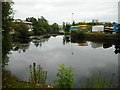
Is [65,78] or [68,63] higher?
[65,78]

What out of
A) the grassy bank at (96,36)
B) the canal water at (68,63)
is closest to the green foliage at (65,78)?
the canal water at (68,63)

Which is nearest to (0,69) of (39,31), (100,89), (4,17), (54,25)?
(4,17)

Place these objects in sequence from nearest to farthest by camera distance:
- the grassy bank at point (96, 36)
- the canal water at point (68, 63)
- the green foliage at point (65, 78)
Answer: the green foliage at point (65, 78), the canal water at point (68, 63), the grassy bank at point (96, 36)

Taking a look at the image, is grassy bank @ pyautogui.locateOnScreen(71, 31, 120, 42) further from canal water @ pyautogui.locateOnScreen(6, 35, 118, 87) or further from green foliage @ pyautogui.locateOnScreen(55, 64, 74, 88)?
green foliage @ pyautogui.locateOnScreen(55, 64, 74, 88)

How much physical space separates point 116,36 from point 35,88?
44.1m

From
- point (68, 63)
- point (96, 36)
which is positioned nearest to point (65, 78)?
point (68, 63)

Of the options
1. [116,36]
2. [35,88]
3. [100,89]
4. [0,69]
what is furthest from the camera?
[116,36]

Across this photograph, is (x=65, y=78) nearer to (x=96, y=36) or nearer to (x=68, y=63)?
(x=68, y=63)

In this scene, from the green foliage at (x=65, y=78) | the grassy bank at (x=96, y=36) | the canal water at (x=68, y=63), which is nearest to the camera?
the green foliage at (x=65, y=78)

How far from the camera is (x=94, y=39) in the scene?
56.0 meters

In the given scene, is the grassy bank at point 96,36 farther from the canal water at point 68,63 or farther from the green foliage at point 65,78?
the green foliage at point 65,78

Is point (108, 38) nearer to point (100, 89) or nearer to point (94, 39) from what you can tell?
point (94, 39)

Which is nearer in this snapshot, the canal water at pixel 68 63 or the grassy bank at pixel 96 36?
the canal water at pixel 68 63

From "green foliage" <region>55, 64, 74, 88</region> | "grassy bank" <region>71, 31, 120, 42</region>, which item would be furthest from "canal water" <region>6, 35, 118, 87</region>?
"grassy bank" <region>71, 31, 120, 42</region>
